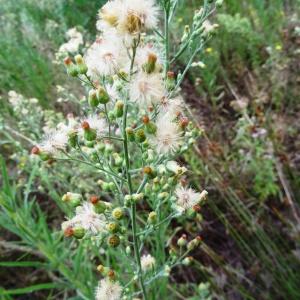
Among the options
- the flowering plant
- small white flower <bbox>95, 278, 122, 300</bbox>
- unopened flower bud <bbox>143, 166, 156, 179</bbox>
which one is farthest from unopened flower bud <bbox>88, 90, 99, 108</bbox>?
small white flower <bbox>95, 278, 122, 300</bbox>

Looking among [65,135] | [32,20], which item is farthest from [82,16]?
[65,135]

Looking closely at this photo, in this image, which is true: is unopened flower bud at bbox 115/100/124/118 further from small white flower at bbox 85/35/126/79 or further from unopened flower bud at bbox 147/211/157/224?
unopened flower bud at bbox 147/211/157/224

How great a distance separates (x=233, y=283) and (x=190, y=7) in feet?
8.86

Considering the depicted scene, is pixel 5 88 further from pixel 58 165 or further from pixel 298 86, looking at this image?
pixel 298 86

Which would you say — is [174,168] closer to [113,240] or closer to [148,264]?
[113,240]

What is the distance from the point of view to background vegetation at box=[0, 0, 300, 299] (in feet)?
6.24

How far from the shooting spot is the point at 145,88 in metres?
1.03

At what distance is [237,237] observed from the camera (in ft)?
7.13

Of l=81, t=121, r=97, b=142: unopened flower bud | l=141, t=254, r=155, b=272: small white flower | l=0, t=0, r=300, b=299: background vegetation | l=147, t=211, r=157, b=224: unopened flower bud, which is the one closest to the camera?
l=81, t=121, r=97, b=142: unopened flower bud

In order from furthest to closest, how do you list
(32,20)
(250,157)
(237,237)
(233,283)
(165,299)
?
(32,20) → (250,157) → (237,237) → (233,283) → (165,299)

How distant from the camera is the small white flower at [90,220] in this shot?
1.17 m

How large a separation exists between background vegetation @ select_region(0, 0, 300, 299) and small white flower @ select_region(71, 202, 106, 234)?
431mm

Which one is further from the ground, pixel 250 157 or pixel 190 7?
pixel 190 7

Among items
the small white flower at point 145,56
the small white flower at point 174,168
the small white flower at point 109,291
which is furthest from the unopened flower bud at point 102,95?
the small white flower at point 109,291
